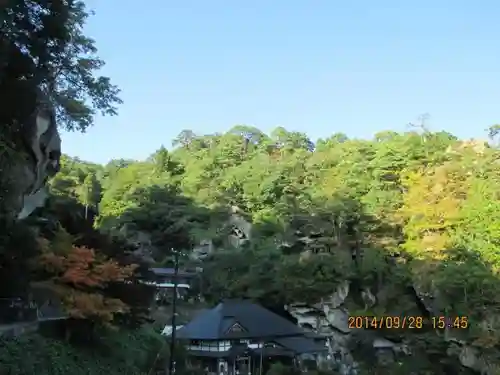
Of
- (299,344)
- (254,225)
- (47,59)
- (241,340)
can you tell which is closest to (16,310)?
(47,59)

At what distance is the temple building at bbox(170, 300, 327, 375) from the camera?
21984mm

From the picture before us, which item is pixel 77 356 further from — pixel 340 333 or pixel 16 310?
pixel 340 333

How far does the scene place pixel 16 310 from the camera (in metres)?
12.4

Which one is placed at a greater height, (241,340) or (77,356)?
(77,356)

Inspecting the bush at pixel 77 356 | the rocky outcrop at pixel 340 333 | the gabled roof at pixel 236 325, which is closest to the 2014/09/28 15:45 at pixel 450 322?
the rocky outcrop at pixel 340 333

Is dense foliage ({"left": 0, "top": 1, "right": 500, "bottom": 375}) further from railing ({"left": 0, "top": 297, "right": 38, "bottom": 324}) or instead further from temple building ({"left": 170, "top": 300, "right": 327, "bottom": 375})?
temple building ({"left": 170, "top": 300, "right": 327, "bottom": 375})

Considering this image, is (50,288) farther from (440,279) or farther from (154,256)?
(154,256)

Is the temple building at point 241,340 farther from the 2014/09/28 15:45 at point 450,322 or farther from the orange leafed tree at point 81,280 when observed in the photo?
the orange leafed tree at point 81,280

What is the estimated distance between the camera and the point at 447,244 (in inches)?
992

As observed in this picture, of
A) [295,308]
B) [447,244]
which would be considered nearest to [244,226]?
[295,308]

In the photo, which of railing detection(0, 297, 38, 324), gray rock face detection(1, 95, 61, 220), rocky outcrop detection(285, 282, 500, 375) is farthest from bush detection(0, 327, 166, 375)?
rocky outcrop detection(285, 282, 500, 375)
